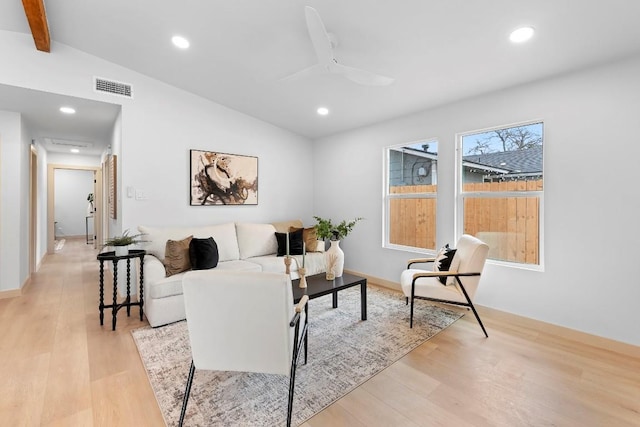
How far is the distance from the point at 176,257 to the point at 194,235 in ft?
1.66

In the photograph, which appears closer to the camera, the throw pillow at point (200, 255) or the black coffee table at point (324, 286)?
the black coffee table at point (324, 286)

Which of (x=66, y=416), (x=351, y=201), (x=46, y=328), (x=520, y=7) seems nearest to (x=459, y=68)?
(x=520, y=7)

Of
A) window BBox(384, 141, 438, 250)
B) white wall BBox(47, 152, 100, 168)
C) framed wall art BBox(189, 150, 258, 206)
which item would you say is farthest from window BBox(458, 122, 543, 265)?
white wall BBox(47, 152, 100, 168)

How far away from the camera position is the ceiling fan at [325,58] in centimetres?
192

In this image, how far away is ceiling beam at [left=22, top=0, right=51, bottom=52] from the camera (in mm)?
2396

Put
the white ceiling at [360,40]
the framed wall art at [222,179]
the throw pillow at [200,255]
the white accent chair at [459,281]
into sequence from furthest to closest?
the framed wall art at [222,179]
the throw pillow at [200,255]
the white accent chair at [459,281]
the white ceiling at [360,40]

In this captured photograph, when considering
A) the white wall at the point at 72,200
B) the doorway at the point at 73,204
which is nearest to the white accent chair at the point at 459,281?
the doorway at the point at 73,204

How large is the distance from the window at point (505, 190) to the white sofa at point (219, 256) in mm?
2133

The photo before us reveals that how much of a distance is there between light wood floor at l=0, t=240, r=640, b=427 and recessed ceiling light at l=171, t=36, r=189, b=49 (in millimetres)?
2853

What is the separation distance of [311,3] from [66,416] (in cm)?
314

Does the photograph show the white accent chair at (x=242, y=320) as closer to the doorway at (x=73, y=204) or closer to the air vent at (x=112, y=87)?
the air vent at (x=112, y=87)

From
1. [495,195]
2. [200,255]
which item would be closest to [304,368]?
[200,255]

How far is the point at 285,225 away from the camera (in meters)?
4.84

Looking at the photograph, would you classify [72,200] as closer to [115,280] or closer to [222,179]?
[222,179]
